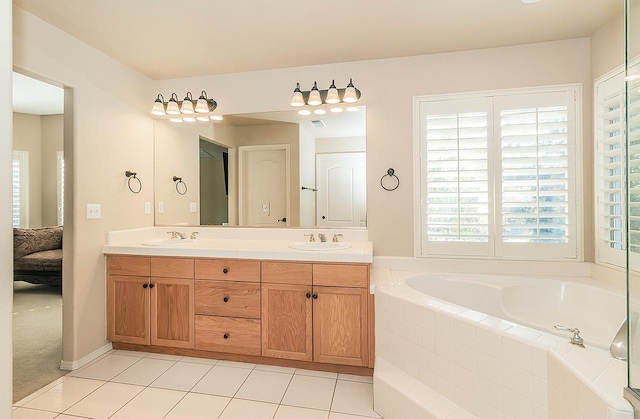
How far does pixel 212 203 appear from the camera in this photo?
3148mm

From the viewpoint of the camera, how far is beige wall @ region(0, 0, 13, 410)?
858mm

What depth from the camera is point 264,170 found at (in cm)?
Result: 298

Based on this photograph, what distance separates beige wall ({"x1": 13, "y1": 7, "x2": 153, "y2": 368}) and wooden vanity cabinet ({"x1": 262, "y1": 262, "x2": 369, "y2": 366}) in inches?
55.0

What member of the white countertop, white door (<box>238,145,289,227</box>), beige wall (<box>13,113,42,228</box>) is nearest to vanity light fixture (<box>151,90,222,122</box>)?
white door (<box>238,145,289,227</box>)

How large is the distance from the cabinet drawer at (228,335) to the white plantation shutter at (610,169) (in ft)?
8.29

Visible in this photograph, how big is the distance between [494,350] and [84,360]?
2.83 m

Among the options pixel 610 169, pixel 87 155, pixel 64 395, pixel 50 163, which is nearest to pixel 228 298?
pixel 64 395

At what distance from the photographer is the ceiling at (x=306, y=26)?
2.01 meters

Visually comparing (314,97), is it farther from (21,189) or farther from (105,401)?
(21,189)

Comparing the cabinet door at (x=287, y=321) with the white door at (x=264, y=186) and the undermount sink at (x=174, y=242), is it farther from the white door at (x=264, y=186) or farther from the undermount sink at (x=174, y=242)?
the undermount sink at (x=174, y=242)

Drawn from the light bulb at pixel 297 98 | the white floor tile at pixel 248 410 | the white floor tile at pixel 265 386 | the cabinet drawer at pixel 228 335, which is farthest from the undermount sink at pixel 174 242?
the light bulb at pixel 297 98

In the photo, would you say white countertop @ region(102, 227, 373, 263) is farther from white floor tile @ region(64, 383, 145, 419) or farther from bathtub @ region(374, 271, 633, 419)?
white floor tile @ region(64, 383, 145, 419)

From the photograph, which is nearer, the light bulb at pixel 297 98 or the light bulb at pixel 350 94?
the light bulb at pixel 350 94

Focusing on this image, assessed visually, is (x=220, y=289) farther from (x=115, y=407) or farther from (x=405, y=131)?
(x=405, y=131)
